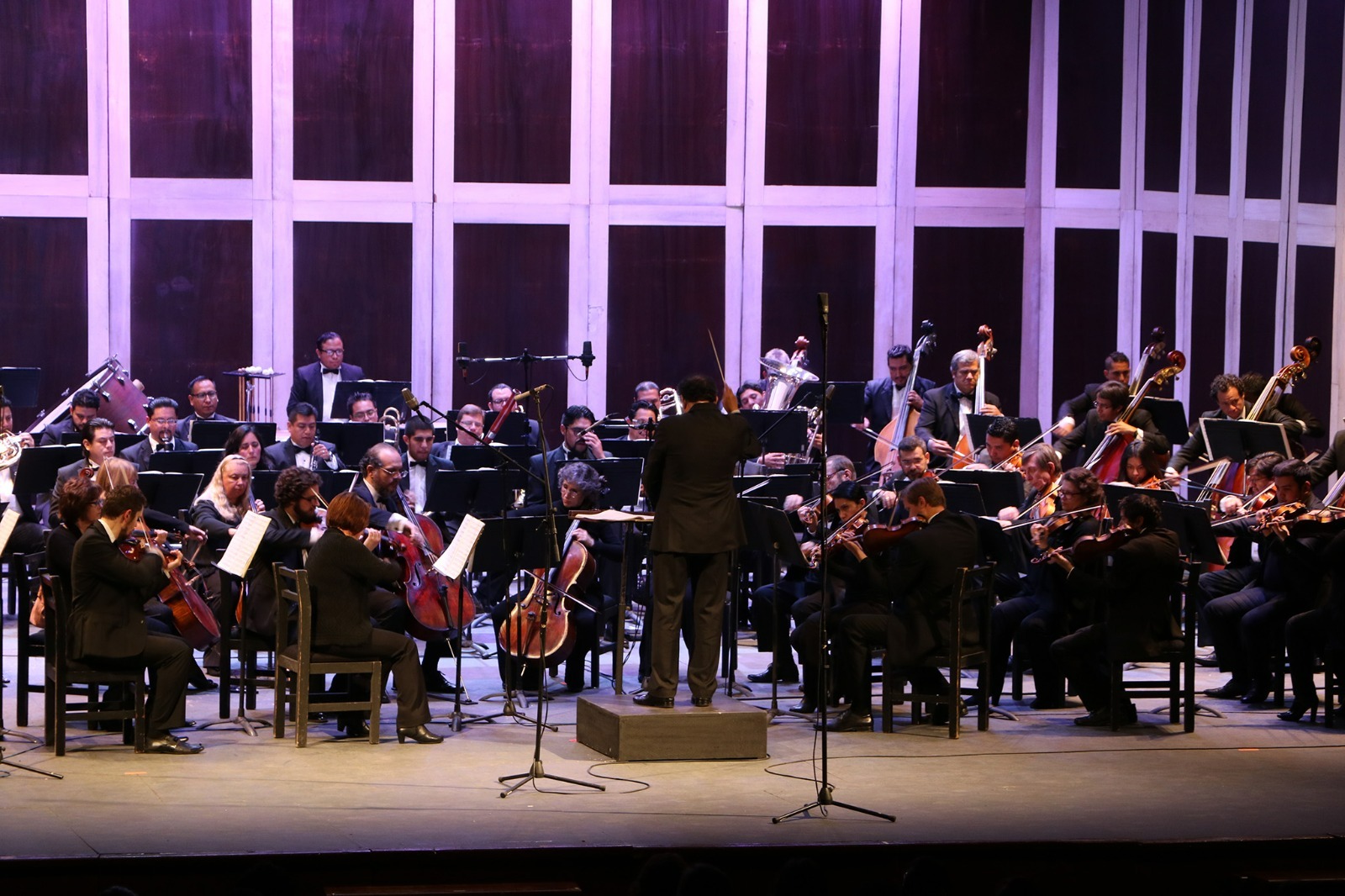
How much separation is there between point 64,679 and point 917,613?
3867 millimetres

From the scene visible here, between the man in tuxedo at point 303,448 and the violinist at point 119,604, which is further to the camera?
the man in tuxedo at point 303,448

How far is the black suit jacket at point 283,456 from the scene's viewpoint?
10.2 metres

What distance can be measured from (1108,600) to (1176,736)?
744 millimetres

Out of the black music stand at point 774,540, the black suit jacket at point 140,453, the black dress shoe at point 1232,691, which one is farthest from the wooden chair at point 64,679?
the black dress shoe at point 1232,691

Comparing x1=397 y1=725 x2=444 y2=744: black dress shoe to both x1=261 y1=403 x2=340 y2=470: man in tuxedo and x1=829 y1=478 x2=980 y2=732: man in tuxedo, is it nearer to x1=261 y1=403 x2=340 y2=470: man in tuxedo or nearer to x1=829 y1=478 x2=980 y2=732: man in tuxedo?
x1=829 y1=478 x2=980 y2=732: man in tuxedo

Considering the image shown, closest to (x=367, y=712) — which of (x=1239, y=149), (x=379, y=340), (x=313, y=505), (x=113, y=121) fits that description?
(x=313, y=505)

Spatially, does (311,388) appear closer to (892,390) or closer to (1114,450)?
(892,390)

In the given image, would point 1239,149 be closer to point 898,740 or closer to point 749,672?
point 749,672

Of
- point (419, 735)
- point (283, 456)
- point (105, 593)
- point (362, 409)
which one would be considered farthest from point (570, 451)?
point (105, 593)

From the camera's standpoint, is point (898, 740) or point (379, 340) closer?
point (898, 740)

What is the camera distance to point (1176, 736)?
314 inches

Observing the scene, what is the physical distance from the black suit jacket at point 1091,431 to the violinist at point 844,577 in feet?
9.61

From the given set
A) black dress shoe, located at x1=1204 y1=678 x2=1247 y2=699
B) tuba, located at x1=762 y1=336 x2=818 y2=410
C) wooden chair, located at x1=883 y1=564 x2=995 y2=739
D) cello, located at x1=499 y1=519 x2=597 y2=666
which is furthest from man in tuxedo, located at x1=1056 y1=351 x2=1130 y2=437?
cello, located at x1=499 y1=519 x2=597 y2=666

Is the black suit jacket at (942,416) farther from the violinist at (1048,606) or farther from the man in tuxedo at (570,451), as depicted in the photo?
the violinist at (1048,606)
